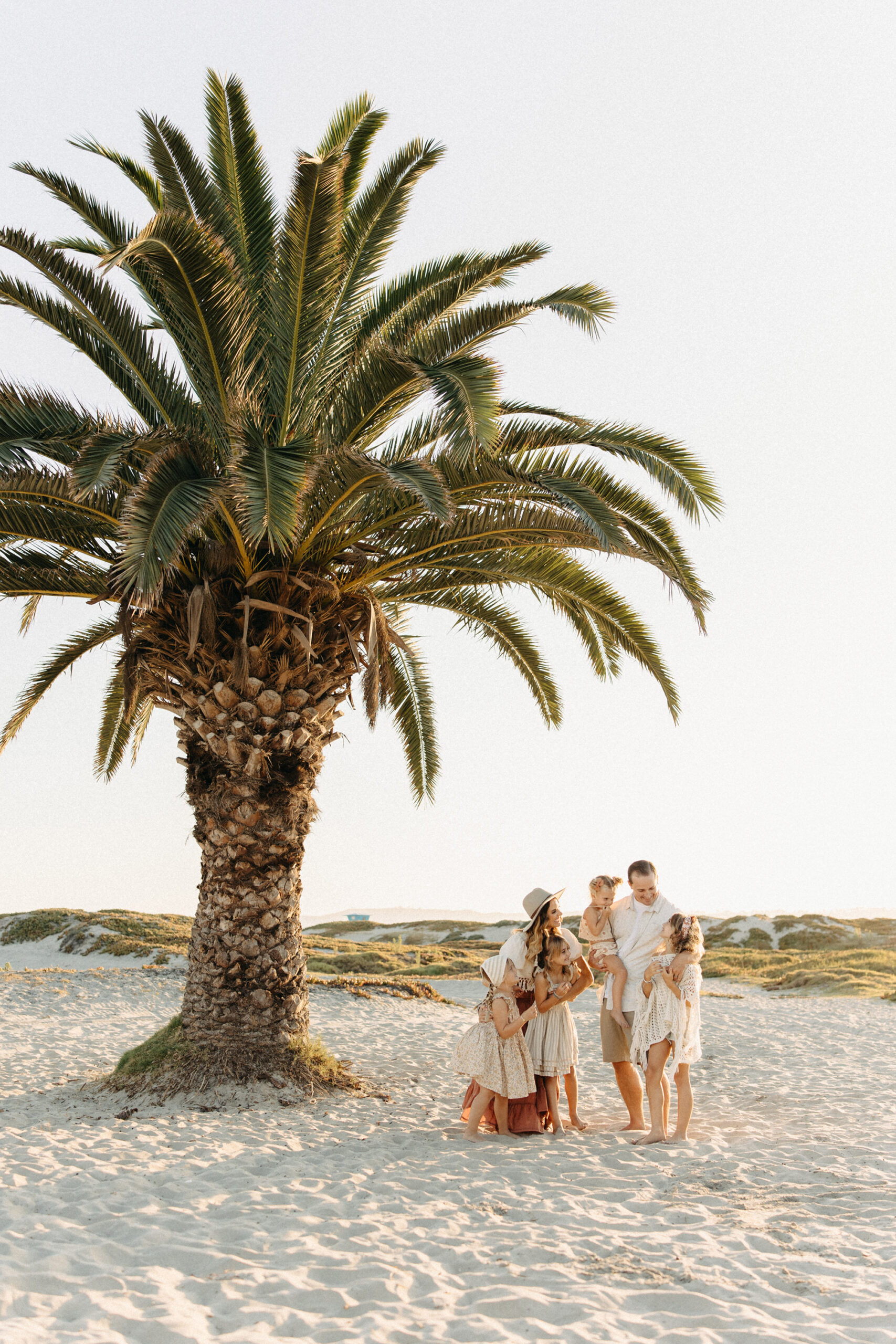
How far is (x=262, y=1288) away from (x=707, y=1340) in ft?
5.99

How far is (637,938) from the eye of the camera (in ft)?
22.5

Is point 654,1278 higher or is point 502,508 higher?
point 502,508

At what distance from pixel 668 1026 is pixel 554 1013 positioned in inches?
34.1

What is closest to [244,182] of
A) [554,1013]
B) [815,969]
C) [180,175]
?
[180,175]

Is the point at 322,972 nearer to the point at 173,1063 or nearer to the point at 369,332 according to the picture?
the point at 173,1063

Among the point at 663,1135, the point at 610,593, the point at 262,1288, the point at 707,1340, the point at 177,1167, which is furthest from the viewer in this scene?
the point at 610,593

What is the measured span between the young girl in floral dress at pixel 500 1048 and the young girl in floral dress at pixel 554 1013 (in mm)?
108

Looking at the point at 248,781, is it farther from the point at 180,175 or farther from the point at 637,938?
the point at 180,175

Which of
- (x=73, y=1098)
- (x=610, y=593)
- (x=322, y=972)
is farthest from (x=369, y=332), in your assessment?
(x=322, y=972)

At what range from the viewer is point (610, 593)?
9320 mm

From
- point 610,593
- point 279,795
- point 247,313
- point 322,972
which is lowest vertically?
point 322,972

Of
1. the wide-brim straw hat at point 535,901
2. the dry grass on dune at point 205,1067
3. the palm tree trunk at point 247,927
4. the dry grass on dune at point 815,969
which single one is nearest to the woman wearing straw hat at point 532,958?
the wide-brim straw hat at point 535,901

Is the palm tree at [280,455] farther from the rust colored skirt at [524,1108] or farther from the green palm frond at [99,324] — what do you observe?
the rust colored skirt at [524,1108]

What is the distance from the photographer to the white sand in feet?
12.3
